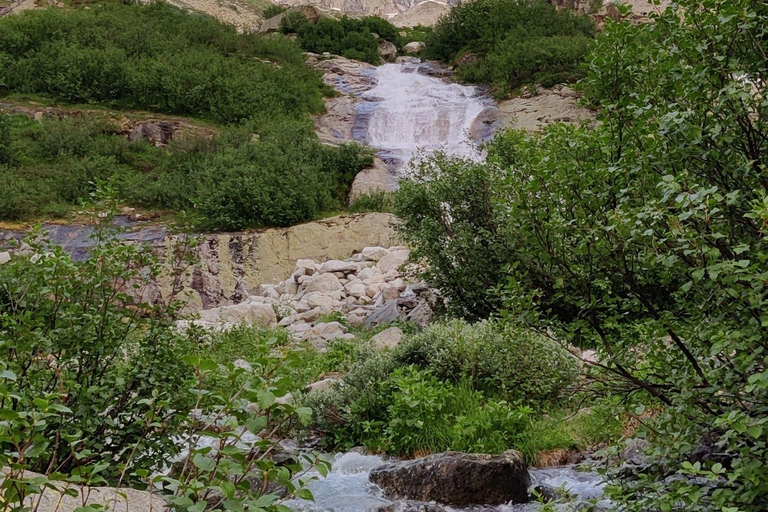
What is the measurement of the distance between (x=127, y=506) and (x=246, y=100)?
64.5 feet

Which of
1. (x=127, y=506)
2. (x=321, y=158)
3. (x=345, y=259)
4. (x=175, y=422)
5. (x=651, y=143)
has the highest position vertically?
(x=651, y=143)

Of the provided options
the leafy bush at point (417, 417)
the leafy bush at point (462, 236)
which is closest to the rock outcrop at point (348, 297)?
the leafy bush at point (462, 236)

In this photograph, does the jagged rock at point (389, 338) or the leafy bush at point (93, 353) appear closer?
the leafy bush at point (93, 353)

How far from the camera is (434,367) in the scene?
6719 millimetres

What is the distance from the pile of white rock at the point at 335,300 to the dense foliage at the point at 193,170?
1.99m

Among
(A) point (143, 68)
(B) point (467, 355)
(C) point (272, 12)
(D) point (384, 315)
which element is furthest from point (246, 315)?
(C) point (272, 12)

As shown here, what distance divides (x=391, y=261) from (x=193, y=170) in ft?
20.6

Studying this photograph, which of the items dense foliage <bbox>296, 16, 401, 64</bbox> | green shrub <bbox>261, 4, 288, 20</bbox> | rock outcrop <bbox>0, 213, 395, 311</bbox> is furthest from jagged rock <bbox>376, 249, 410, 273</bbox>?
green shrub <bbox>261, 4, 288, 20</bbox>

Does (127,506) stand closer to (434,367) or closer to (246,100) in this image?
(434,367)

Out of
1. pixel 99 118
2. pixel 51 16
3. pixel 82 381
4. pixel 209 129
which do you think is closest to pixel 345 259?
pixel 209 129

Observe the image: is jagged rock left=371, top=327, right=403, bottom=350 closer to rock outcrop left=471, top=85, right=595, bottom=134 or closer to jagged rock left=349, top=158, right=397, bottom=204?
jagged rock left=349, top=158, right=397, bottom=204

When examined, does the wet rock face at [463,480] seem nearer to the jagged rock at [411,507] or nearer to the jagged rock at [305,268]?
the jagged rock at [411,507]

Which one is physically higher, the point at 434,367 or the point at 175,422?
the point at 175,422

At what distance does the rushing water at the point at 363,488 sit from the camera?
16.4 feet
